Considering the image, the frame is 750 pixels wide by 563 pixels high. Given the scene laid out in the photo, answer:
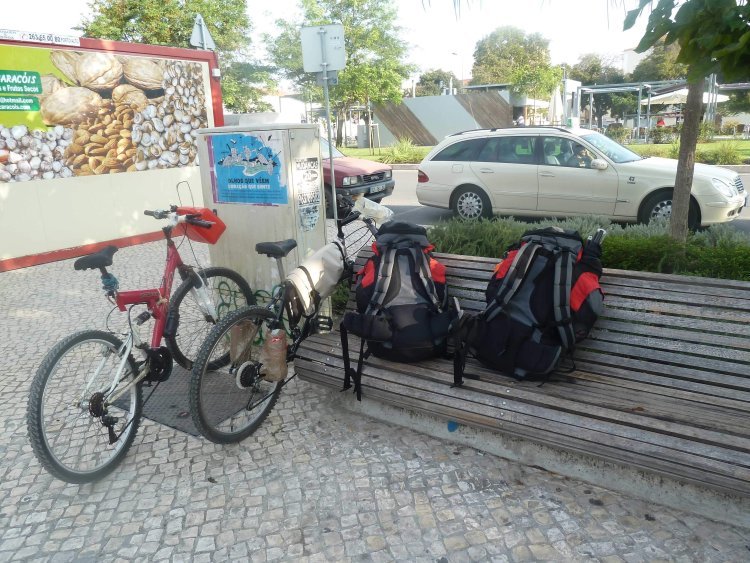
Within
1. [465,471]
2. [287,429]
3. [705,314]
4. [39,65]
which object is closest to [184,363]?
[287,429]

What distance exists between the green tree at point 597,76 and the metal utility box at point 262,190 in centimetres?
5330

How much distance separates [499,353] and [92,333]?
2.12 metres

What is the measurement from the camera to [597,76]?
196 ft

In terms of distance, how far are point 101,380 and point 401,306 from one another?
5.35 ft

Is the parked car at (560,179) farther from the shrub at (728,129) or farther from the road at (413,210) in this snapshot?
the shrub at (728,129)

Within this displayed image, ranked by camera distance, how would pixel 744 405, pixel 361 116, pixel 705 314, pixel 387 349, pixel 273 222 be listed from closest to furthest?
pixel 744 405 → pixel 705 314 → pixel 387 349 → pixel 273 222 → pixel 361 116

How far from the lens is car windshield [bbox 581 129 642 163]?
30.2 ft

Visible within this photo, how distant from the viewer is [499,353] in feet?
10.1

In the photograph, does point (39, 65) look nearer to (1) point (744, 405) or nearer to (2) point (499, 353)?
(2) point (499, 353)

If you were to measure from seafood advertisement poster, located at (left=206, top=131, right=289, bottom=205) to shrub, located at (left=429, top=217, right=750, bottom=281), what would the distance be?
157cm

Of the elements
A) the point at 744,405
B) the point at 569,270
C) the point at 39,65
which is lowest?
the point at 744,405

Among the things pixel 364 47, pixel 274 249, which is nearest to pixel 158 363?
pixel 274 249

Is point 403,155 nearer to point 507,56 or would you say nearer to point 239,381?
point 239,381

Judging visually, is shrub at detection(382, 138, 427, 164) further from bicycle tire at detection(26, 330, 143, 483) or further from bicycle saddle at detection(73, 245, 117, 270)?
bicycle tire at detection(26, 330, 143, 483)
